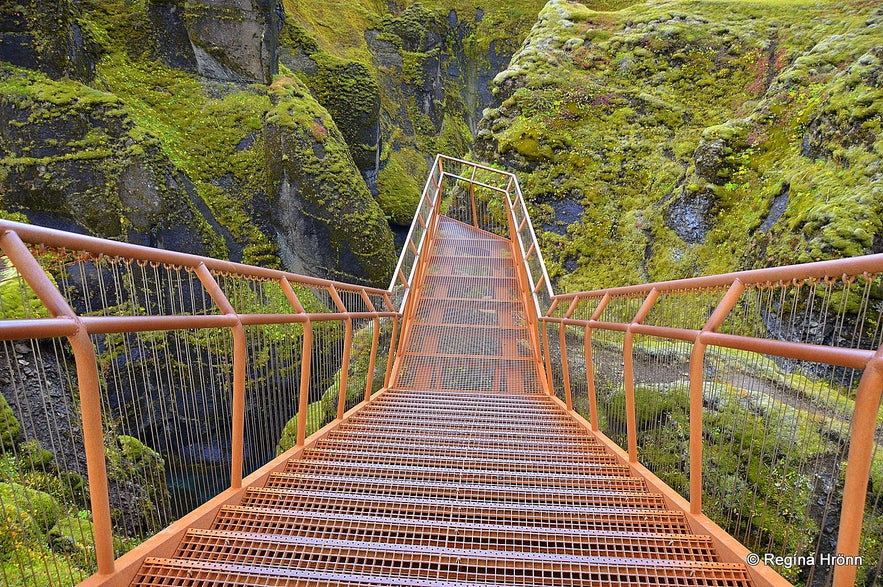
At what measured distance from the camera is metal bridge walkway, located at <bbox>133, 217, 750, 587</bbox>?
1.78m

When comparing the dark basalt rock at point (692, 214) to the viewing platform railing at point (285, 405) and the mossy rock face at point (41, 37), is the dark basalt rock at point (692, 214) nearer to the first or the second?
the viewing platform railing at point (285, 405)

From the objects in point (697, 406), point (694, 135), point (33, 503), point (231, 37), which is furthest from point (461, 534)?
point (231, 37)

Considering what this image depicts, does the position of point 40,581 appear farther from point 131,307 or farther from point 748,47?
point 748,47

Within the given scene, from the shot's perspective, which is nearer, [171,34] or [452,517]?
[452,517]

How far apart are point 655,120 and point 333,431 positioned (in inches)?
388

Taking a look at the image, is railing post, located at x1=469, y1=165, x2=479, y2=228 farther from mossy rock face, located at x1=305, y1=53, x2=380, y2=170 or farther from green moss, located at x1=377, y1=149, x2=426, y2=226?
green moss, located at x1=377, y1=149, x2=426, y2=226

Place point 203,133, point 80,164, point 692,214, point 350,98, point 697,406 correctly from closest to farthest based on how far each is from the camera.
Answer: point 697,406 < point 692,214 < point 80,164 < point 203,133 < point 350,98

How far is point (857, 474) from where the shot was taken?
1.31 meters

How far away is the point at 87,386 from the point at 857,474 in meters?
2.26

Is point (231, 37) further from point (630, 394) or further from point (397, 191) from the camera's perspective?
point (630, 394)

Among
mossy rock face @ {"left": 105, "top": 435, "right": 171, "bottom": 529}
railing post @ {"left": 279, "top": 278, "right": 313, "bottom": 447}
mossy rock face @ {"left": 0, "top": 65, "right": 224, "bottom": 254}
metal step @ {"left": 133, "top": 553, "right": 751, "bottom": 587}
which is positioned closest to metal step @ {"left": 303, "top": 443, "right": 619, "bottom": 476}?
railing post @ {"left": 279, "top": 278, "right": 313, "bottom": 447}

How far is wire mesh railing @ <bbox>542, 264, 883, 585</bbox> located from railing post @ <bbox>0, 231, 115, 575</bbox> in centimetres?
212

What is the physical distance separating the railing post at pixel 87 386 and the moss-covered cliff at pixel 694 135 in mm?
6312

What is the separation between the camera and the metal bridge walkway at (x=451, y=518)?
1.78 m
